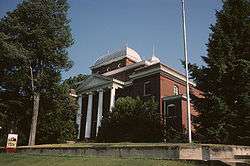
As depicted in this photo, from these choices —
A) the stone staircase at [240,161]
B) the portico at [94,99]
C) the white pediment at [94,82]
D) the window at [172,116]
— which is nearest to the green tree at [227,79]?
the stone staircase at [240,161]

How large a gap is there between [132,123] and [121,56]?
86.6ft

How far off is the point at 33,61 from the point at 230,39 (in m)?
Answer: 21.3

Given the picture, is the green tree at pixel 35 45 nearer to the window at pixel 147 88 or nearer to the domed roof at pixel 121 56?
the window at pixel 147 88

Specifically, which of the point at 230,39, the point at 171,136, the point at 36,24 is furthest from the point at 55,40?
the point at 230,39

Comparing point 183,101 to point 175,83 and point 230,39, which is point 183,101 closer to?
point 175,83

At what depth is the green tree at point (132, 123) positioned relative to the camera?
3014cm

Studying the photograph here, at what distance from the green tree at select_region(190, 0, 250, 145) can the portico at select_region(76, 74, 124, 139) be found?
Answer: 939 inches

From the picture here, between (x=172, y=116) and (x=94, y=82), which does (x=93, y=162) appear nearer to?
(x=172, y=116)

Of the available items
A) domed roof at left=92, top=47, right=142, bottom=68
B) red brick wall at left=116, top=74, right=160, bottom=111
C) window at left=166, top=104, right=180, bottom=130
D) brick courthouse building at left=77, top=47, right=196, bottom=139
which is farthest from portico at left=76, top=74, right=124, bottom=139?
window at left=166, top=104, right=180, bottom=130

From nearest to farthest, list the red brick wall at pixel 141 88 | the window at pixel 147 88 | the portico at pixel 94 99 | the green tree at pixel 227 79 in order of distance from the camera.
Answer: the green tree at pixel 227 79
the red brick wall at pixel 141 88
the window at pixel 147 88
the portico at pixel 94 99

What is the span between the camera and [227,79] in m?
22.1

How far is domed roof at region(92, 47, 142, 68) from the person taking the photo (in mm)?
55838

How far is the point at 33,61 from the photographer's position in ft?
112

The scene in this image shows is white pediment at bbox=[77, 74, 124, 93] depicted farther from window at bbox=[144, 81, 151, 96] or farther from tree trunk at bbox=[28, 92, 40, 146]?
tree trunk at bbox=[28, 92, 40, 146]
